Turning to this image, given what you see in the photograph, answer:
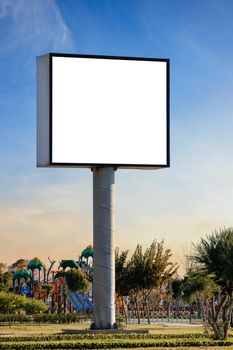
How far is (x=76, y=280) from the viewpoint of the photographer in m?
57.4

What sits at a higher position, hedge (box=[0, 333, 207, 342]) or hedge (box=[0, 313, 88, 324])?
hedge (box=[0, 333, 207, 342])

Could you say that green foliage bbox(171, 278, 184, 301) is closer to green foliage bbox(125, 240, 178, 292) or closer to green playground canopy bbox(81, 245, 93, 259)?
green playground canopy bbox(81, 245, 93, 259)

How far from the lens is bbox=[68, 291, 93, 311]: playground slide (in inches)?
2147

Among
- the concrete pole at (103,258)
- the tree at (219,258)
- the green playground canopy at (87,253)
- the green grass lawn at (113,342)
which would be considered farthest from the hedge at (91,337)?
the green playground canopy at (87,253)

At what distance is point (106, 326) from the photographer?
98.2 feet

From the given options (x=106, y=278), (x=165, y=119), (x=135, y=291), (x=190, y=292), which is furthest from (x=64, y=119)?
(x=190, y=292)

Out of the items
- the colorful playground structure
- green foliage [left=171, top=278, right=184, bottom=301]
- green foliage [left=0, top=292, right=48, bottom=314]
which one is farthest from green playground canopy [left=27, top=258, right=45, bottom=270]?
green foliage [left=0, top=292, right=48, bottom=314]

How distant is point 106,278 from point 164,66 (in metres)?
8.44

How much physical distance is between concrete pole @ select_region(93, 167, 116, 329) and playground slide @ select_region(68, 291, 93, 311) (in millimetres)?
24121

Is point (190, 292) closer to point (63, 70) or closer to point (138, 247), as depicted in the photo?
point (138, 247)

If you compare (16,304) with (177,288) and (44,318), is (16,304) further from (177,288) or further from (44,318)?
(177,288)

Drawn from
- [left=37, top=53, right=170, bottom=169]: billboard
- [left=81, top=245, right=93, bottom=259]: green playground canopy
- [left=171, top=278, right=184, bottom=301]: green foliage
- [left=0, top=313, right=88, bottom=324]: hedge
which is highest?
[left=37, top=53, right=170, bottom=169]: billboard

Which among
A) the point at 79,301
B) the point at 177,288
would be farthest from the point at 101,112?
the point at 177,288

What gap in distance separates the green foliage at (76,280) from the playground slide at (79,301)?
54cm
